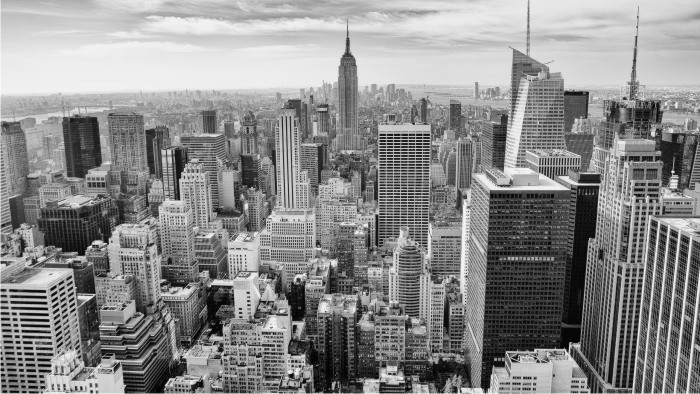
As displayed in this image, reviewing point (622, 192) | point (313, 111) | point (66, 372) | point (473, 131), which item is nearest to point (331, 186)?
point (313, 111)

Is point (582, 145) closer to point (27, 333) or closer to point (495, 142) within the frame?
point (495, 142)

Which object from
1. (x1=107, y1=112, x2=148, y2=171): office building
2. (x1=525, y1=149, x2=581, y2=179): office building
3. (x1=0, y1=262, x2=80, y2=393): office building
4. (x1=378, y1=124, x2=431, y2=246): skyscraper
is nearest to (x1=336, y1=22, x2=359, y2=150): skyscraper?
(x1=378, y1=124, x2=431, y2=246): skyscraper

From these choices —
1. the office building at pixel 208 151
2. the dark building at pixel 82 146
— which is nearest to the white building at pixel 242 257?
the office building at pixel 208 151

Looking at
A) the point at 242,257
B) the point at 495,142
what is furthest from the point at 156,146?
the point at 495,142

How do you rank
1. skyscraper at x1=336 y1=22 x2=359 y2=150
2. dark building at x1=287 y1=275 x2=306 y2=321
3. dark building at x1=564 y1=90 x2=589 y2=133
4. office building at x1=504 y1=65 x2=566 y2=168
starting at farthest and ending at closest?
skyscraper at x1=336 y1=22 x2=359 y2=150, office building at x1=504 y1=65 x2=566 y2=168, dark building at x1=564 y1=90 x2=589 y2=133, dark building at x1=287 y1=275 x2=306 y2=321

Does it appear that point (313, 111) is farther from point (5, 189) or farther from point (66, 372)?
point (66, 372)

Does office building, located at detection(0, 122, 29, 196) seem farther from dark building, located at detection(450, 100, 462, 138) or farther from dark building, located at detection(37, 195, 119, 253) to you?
dark building, located at detection(450, 100, 462, 138)

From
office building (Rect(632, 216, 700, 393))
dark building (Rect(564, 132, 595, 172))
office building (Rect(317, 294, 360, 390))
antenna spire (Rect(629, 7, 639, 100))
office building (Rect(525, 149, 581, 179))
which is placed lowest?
office building (Rect(317, 294, 360, 390))
